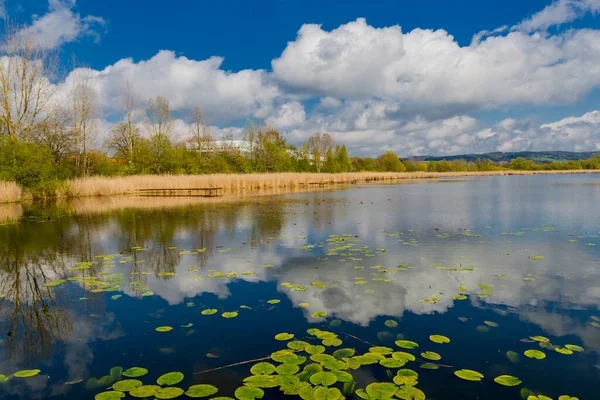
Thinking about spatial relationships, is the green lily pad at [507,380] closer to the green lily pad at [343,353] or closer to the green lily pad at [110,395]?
the green lily pad at [343,353]

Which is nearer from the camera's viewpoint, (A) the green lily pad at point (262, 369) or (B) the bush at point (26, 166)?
(A) the green lily pad at point (262, 369)

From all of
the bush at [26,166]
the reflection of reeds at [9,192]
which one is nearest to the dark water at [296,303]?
the reflection of reeds at [9,192]

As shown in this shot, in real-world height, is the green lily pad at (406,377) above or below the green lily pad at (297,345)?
below

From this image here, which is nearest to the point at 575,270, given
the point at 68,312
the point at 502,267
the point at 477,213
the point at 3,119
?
the point at 502,267

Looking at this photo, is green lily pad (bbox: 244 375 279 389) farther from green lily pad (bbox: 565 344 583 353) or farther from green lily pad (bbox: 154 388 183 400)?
green lily pad (bbox: 565 344 583 353)

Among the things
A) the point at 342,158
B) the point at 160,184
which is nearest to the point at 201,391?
the point at 160,184

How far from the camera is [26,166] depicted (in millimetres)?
23594

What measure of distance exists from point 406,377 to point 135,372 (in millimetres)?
Answer: 2546

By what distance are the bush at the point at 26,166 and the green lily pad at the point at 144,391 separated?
84.1ft

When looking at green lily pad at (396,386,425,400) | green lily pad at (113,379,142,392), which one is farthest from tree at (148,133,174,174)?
green lily pad at (396,386,425,400)

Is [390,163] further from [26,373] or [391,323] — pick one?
[26,373]

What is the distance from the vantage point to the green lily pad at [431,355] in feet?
12.5

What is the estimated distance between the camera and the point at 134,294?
20.1ft

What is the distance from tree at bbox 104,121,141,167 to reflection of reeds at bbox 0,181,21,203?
20016mm
